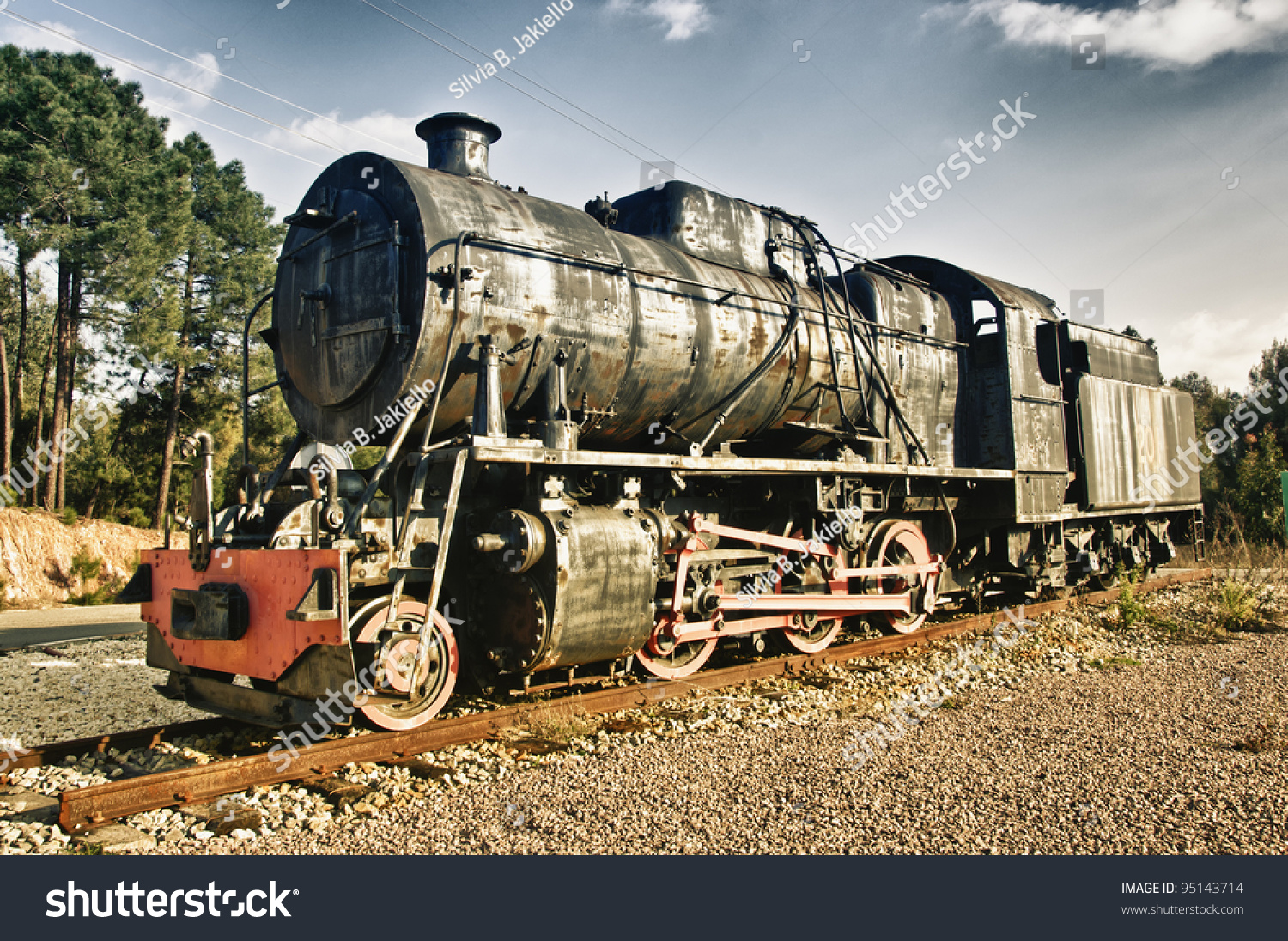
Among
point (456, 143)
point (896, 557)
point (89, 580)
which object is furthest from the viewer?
point (89, 580)

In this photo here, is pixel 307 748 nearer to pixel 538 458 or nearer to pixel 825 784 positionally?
pixel 538 458

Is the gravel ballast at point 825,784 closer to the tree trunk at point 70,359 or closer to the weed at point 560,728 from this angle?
the weed at point 560,728

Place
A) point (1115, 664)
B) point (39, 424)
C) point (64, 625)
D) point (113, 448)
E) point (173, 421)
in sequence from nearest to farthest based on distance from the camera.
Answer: point (1115, 664), point (64, 625), point (39, 424), point (173, 421), point (113, 448)

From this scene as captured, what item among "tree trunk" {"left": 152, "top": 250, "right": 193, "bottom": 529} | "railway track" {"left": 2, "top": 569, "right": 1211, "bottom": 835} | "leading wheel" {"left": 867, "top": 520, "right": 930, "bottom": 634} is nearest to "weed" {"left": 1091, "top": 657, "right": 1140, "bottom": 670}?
"leading wheel" {"left": 867, "top": 520, "right": 930, "bottom": 634}

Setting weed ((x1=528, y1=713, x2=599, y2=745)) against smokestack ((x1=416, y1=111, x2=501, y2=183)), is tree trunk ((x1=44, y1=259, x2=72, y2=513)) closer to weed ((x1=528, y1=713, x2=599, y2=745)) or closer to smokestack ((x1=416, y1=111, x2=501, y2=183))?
smokestack ((x1=416, y1=111, x2=501, y2=183))

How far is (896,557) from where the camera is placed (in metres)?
8.62

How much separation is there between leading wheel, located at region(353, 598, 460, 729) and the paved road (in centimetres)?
724

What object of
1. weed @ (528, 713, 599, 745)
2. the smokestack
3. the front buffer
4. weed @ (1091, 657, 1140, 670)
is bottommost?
weed @ (1091, 657, 1140, 670)

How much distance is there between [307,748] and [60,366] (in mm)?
21146

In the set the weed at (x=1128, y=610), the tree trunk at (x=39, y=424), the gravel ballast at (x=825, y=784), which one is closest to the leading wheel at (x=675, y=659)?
the gravel ballast at (x=825, y=784)

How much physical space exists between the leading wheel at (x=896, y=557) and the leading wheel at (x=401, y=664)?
173 inches

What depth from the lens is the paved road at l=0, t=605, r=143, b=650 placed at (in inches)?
438

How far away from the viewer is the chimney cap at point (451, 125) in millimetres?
6234

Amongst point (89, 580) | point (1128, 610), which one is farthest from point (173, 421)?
point (1128, 610)
